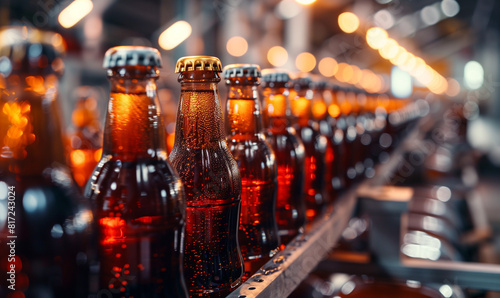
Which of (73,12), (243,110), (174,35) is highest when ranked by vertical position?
(174,35)

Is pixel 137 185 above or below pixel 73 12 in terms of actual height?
below

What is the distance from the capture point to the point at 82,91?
1537 mm

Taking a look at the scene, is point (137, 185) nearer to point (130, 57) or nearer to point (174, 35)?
point (130, 57)

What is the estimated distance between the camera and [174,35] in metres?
4.99

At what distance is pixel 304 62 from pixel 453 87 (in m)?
14.9

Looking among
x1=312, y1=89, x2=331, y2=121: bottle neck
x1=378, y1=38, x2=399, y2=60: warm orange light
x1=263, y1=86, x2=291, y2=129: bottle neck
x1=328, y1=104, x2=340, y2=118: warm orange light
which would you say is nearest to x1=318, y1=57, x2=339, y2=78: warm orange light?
x1=378, y1=38, x2=399, y2=60: warm orange light

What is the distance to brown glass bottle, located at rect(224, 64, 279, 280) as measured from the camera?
2.67ft

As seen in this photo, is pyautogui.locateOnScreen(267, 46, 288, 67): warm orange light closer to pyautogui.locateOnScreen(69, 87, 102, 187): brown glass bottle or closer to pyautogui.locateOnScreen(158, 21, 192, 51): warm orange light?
pyautogui.locateOnScreen(158, 21, 192, 51): warm orange light

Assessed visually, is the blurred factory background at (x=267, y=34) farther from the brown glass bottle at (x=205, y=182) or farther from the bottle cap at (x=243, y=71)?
the bottle cap at (x=243, y=71)

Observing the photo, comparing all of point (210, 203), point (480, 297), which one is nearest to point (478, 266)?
point (480, 297)

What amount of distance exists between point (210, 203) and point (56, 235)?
261mm

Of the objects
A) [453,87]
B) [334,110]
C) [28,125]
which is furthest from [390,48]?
[453,87]

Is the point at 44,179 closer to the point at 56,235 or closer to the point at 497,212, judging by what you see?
the point at 56,235

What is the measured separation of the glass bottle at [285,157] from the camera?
97 centimetres
